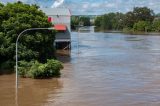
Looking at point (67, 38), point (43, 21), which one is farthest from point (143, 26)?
point (43, 21)

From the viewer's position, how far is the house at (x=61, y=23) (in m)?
83.9

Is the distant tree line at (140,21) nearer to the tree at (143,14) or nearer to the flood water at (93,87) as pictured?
the tree at (143,14)

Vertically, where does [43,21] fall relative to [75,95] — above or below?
above

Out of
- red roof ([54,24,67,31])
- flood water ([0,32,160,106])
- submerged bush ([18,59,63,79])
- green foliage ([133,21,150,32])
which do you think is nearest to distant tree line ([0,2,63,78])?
submerged bush ([18,59,63,79])

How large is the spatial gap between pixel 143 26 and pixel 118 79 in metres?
128

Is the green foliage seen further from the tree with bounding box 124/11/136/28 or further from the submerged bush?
the submerged bush

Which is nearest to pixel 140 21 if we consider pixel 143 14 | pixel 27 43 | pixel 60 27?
pixel 143 14

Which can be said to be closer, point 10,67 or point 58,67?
point 58,67

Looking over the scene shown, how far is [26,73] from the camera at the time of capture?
49406 mm

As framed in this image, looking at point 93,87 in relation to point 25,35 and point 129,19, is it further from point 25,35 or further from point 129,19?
point 129,19

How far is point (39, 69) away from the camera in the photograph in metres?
47.9

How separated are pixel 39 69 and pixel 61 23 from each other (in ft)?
124

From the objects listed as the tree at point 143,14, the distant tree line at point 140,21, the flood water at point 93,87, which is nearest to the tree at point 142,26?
the distant tree line at point 140,21

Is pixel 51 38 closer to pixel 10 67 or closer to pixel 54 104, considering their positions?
pixel 10 67
